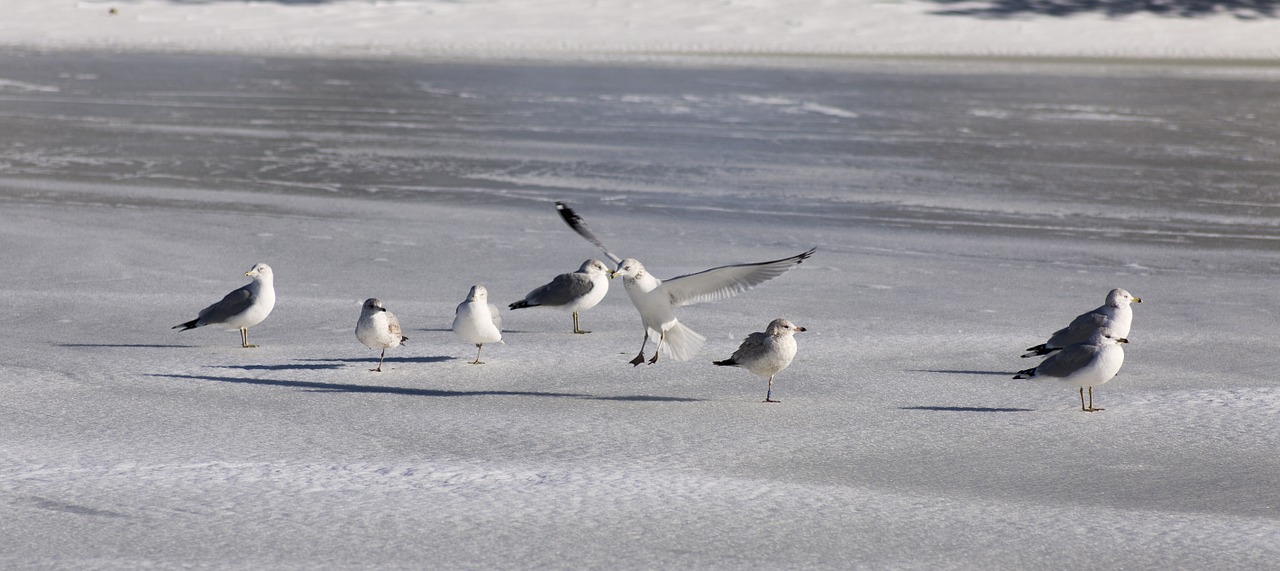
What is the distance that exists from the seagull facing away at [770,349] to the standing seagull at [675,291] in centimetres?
26

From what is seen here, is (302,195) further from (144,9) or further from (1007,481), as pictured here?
(144,9)

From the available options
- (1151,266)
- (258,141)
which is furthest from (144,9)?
(1151,266)

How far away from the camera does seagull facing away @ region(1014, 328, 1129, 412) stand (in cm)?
514

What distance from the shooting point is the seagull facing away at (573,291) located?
21.3 feet

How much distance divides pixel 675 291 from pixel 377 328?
117 cm

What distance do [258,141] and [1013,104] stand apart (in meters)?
9.16

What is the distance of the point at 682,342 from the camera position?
18.6ft

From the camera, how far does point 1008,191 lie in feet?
37.9

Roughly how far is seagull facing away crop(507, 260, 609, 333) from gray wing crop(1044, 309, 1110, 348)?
2.01 metres

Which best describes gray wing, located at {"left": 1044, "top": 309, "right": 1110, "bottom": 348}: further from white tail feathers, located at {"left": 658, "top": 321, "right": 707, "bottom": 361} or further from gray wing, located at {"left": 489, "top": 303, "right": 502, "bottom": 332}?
gray wing, located at {"left": 489, "top": 303, "right": 502, "bottom": 332}

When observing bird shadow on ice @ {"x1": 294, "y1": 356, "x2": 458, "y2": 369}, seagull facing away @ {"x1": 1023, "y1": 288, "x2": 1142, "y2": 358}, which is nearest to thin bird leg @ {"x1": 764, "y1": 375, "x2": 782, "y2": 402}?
seagull facing away @ {"x1": 1023, "y1": 288, "x2": 1142, "y2": 358}

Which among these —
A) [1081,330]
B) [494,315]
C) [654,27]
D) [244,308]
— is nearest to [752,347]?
[494,315]

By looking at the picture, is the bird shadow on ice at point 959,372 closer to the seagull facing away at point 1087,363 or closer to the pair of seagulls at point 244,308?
the seagull facing away at point 1087,363

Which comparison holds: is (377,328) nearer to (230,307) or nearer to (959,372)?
(230,307)
